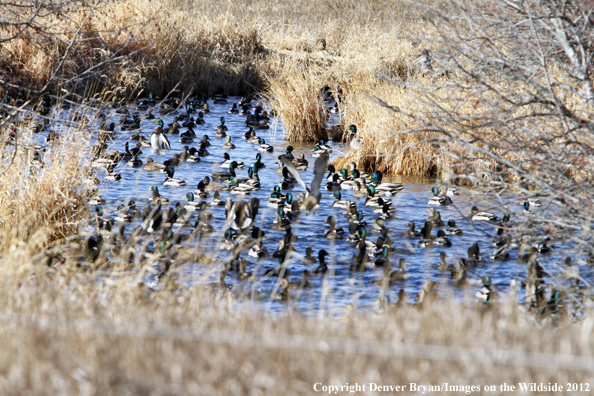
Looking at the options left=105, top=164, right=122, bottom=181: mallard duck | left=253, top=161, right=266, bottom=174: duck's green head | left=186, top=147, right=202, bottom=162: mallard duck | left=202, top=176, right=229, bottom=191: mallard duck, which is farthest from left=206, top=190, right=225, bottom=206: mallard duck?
left=186, top=147, right=202, bottom=162: mallard duck

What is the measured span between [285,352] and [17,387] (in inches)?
54.9

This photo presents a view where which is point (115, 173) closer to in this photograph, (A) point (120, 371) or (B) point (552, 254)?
(B) point (552, 254)

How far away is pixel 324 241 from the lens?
9.44 metres

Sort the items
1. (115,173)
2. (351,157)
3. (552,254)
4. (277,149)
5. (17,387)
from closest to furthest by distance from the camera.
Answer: (17,387) < (552,254) < (115,173) < (351,157) < (277,149)

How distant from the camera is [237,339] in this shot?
12.1 feet

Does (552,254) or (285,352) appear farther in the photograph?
(552,254)

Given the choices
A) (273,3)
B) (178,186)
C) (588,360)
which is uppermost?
(273,3)

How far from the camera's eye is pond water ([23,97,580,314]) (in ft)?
24.0

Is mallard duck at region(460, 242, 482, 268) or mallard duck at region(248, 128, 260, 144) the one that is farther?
mallard duck at region(248, 128, 260, 144)

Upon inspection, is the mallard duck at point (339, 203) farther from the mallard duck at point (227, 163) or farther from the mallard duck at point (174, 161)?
the mallard duck at point (174, 161)

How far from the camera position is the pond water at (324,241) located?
288 inches

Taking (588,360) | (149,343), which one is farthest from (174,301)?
(588,360)

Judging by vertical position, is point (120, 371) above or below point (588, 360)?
below

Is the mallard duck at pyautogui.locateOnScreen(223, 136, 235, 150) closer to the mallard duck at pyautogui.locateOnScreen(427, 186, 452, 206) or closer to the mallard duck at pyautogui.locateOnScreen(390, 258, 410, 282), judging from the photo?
the mallard duck at pyautogui.locateOnScreen(427, 186, 452, 206)
